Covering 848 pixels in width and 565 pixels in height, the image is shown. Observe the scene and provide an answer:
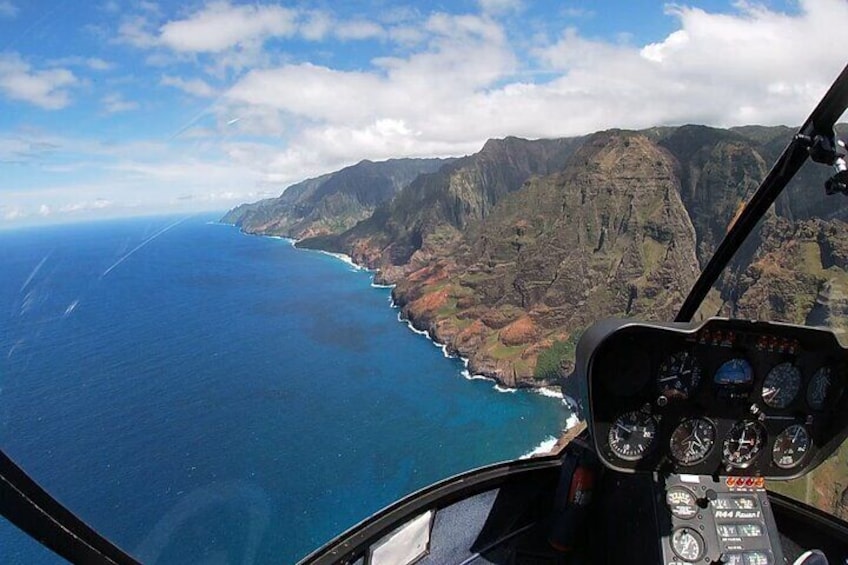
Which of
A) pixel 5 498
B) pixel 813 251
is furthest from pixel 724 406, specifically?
pixel 813 251

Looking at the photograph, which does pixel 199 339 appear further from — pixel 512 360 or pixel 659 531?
pixel 659 531

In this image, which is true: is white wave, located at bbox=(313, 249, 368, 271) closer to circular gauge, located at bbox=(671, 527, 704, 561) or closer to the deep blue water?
the deep blue water

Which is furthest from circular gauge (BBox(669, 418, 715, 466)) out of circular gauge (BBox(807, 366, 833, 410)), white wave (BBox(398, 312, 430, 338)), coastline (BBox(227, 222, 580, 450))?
white wave (BBox(398, 312, 430, 338))

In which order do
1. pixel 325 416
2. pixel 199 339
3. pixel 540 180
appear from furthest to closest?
1. pixel 540 180
2. pixel 199 339
3. pixel 325 416

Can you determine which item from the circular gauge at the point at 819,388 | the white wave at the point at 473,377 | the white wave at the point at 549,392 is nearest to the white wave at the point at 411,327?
the white wave at the point at 473,377

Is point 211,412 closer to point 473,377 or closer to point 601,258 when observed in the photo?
point 473,377
